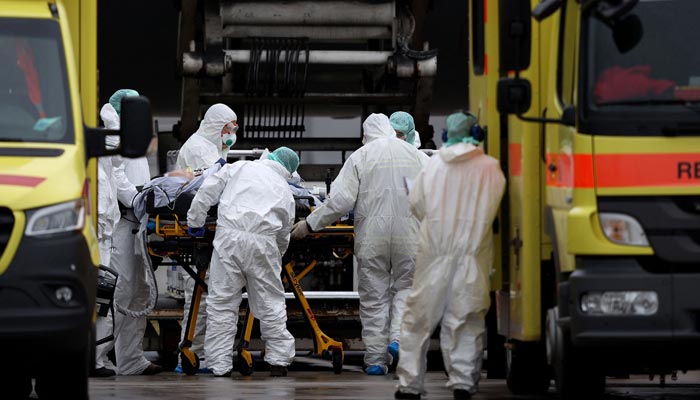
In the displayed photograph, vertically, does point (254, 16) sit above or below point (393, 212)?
above

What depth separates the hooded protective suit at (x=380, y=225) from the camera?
40.0ft

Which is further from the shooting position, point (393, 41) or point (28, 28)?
point (393, 41)

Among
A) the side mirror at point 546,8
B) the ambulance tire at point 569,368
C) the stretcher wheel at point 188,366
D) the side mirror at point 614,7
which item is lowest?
the stretcher wheel at point 188,366

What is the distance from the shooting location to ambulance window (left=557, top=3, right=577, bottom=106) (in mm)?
8008

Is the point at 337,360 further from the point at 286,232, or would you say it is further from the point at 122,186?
the point at 122,186

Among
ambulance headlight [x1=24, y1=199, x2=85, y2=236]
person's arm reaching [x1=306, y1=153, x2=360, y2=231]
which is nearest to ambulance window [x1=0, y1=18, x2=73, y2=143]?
ambulance headlight [x1=24, y1=199, x2=85, y2=236]

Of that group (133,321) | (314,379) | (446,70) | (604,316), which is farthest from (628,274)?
(446,70)

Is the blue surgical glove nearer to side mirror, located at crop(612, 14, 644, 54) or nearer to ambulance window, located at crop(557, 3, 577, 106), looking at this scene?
ambulance window, located at crop(557, 3, 577, 106)

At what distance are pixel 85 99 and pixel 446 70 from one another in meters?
6.03

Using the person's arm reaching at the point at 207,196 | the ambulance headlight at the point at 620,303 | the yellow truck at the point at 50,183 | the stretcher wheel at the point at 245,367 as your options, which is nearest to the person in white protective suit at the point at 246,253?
the person's arm reaching at the point at 207,196

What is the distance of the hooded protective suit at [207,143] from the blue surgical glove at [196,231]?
111cm

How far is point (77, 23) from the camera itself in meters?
8.89

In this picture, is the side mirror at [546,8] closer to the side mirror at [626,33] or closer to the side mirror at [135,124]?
the side mirror at [626,33]

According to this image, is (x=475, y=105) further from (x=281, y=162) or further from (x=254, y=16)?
(x=254, y=16)
